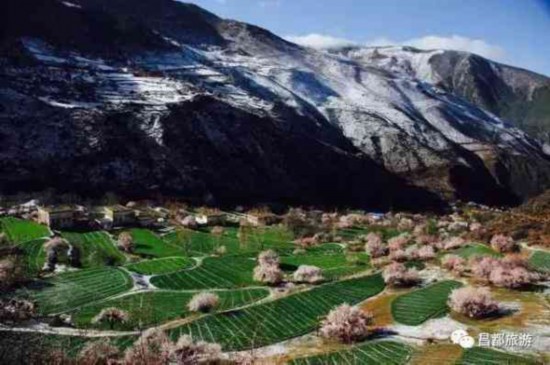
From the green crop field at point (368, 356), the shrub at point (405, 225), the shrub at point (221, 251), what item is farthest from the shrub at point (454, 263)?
the shrub at point (405, 225)

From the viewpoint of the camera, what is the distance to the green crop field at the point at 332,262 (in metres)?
55.3

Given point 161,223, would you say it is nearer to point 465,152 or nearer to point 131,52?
point 131,52

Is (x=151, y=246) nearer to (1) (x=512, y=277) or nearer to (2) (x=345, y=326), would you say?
(2) (x=345, y=326)

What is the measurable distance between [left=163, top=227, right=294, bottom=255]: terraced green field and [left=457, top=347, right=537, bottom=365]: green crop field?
3226 centimetres

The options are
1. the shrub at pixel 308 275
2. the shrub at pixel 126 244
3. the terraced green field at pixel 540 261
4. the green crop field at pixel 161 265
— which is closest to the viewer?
the shrub at pixel 308 275

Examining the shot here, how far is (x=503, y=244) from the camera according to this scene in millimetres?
59375

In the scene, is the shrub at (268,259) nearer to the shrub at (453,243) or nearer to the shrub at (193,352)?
the shrub at (453,243)

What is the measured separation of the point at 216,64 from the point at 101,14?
30112 millimetres

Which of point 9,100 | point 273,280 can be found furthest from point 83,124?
point 273,280

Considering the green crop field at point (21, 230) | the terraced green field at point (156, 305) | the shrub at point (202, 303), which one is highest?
the shrub at point (202, 303)

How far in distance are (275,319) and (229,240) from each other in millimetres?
28945

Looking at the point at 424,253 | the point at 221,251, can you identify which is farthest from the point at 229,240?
the point at 424,253

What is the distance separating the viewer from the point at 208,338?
115ft

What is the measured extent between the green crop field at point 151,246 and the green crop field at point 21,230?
7978mm
